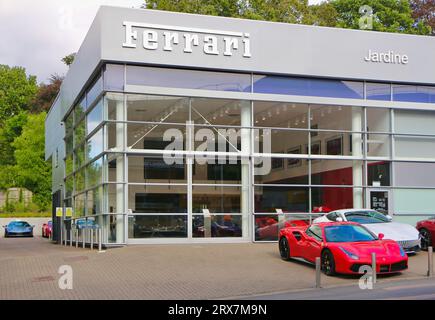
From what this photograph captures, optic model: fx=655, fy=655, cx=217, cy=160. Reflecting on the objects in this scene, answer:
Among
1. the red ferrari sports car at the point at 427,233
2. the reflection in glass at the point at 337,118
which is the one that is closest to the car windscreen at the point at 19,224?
the reflection in glass at the point at 337,118

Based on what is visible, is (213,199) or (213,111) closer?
(213,199)

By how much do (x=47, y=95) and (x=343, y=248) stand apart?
196ft

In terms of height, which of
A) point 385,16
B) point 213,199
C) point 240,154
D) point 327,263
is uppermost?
point 385,16

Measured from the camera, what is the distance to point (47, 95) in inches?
2795

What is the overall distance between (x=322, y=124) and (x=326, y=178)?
83.6 inches

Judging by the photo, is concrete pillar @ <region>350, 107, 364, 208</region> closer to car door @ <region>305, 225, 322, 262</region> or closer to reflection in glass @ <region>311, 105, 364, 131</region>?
reflection in glass @ <region>311, 105, 364, 131</region>

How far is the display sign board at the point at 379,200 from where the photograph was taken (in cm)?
2578

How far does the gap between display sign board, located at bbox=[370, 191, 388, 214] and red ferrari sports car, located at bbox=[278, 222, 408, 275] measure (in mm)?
8129

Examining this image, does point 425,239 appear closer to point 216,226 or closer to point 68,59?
point 216,226

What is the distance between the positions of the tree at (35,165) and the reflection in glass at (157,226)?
41515 millimetres

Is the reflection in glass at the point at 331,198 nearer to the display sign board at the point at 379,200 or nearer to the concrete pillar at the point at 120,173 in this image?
the display sign board at the point at 379,200

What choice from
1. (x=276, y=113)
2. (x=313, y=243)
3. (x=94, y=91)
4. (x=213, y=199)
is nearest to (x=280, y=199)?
(x=213, y=199)

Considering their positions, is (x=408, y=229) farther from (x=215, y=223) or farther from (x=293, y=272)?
(x=215, y=223)

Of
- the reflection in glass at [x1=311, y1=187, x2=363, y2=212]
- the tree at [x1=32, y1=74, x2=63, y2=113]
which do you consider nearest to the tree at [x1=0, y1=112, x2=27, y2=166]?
the tree at [x1=32, y1=74, x2=63, y2=113]
